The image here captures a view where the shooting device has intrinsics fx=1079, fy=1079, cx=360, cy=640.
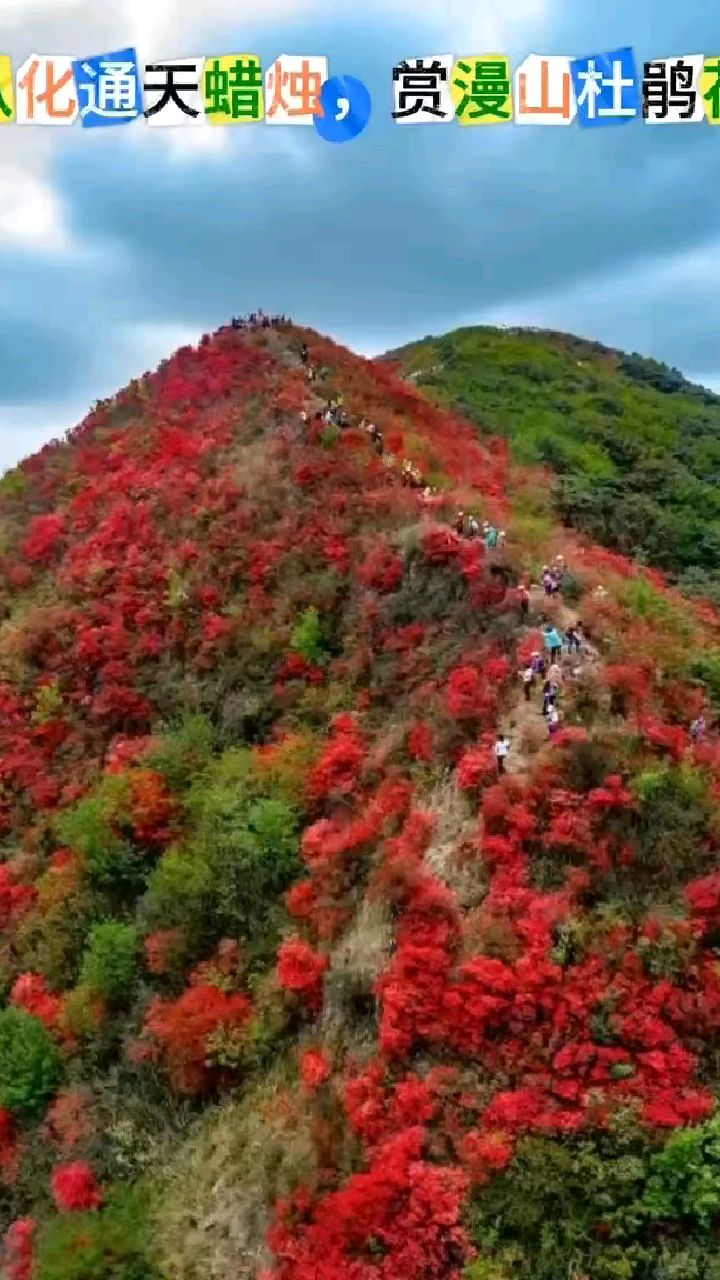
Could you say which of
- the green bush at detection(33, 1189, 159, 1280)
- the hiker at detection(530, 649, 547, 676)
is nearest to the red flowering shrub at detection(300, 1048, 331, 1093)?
the green bush at detection(33, 1189, 159, 1280)

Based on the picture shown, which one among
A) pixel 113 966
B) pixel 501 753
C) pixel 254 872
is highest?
pixel 501 753

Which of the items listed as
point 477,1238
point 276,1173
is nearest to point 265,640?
point 276,1173

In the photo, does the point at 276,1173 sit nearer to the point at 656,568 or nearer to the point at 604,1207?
the point at 604,1207

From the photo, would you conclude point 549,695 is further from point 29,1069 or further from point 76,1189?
point 29,1069

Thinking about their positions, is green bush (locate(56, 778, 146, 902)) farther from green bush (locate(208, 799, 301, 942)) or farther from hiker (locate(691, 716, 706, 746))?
hiker (locate(691, 716, 706, 746))

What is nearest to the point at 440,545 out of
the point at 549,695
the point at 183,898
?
the point at 549,695

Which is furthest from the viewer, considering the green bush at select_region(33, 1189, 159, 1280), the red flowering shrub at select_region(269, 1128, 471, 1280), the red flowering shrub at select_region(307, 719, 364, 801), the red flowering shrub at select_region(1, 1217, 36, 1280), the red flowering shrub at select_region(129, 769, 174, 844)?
the red flowering shrub at select_region(129, 769, 174, 844)
